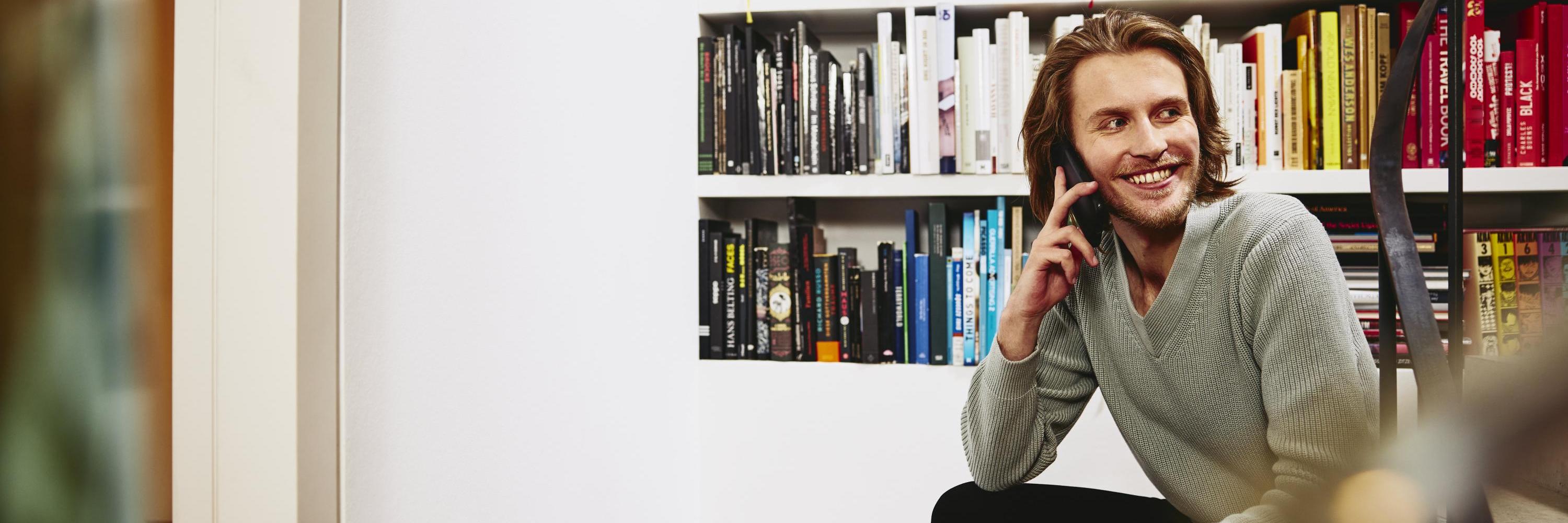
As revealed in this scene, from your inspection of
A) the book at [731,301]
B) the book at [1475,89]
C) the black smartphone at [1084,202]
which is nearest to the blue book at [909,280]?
the book at [731,301]

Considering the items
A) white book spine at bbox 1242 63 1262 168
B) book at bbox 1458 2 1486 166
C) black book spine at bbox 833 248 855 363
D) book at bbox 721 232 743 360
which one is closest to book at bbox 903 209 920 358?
black book spine at bbox 833 248 855 363

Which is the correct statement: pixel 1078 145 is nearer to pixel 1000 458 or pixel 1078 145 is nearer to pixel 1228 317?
pixel 1228 317

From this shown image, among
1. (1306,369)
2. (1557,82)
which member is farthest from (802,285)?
(1557,82)

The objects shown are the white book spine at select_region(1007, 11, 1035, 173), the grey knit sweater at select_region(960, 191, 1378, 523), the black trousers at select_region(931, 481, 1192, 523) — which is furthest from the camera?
the white book spine at select_region(1007, 11, 1035, 173)

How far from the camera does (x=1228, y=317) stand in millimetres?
909

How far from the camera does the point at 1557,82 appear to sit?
133 cm

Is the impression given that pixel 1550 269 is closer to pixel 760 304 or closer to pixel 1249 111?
pixel 1249 111

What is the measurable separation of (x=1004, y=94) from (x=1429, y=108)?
0.77m

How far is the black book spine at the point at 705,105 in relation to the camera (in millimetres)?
1504

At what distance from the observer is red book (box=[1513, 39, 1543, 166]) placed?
134cm

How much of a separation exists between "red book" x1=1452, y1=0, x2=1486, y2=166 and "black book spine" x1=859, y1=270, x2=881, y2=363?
109 centimetres

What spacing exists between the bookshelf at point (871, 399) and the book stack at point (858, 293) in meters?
0.03

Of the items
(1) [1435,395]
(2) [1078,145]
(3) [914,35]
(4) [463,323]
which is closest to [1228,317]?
(2) [1078,145]

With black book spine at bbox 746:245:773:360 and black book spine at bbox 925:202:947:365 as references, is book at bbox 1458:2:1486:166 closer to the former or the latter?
black book spine at bbox 925:202:947:365
